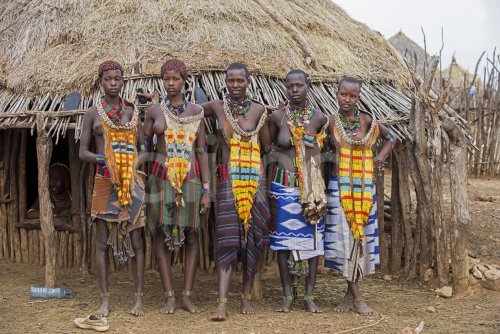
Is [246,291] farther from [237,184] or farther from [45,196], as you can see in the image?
[45,196]

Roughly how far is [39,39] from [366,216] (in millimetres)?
3793

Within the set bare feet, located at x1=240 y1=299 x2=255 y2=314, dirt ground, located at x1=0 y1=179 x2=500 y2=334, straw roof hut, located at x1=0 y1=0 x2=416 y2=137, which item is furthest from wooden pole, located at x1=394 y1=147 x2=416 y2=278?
bare feet, located at x1=240 y1=299 x2=255 y2=314

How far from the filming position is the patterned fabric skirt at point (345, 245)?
4.70 metres

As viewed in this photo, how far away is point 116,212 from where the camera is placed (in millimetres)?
4531

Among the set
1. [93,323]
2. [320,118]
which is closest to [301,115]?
[320,118]

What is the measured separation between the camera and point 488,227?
25.6 feet

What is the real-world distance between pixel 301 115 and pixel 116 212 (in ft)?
5.04

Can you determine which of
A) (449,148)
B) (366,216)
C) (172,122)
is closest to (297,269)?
(366,216)

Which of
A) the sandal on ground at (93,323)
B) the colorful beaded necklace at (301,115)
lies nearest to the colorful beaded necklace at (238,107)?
the colorful beaded necklace at (301,115)

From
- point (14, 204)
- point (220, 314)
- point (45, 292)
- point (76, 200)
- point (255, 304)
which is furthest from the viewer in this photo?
point (14, 204)

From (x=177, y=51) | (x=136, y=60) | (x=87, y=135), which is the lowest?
(x=87, y=135)

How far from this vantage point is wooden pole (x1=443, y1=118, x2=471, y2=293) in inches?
211

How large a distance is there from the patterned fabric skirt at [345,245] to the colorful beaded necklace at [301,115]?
19.8 inches

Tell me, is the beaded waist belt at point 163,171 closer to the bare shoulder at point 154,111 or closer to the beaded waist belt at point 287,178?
the bare shoulder at point 154,111
